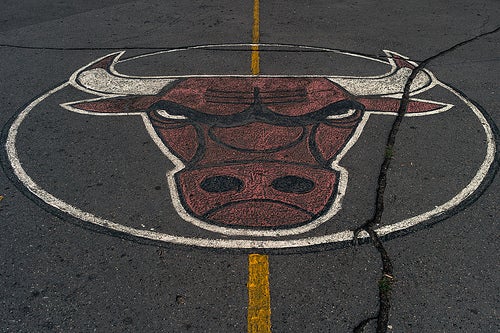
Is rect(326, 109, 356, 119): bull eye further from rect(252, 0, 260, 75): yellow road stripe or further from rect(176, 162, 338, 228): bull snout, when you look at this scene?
rect(252, 0, 260, 75): yellow road stripe

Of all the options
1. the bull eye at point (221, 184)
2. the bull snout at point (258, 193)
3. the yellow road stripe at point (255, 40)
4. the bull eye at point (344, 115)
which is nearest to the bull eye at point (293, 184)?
the bull snout at point (258, 193)

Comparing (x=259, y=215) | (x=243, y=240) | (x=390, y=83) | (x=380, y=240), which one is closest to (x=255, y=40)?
(x=390, y=83)

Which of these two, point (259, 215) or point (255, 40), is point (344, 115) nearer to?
point (259, 215)

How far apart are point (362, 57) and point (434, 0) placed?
395 centimetres

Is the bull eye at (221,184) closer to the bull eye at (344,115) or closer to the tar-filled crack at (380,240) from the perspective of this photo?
the tar-filled crack at (380,240)

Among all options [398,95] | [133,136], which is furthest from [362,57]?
[133,136]

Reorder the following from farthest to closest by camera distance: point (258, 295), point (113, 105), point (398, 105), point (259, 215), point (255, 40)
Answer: point (255, 40)
point (113, 105)
point (398, 105)
point (259, 215)
point (258, 295)

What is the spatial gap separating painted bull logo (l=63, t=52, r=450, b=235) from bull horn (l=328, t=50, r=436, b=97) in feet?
0.04

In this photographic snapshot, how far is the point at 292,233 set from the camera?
13.5 ft

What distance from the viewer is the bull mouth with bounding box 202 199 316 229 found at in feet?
13.9

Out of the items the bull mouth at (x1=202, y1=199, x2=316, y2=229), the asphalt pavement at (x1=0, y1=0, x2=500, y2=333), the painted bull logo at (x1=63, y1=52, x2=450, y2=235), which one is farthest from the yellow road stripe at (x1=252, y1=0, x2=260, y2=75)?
the bull mouth at (x1=202, y1=199, x2=316, y2=229)

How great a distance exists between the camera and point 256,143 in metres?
5.32

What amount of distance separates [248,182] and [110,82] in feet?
9.89

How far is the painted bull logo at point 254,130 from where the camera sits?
14.5 feet
